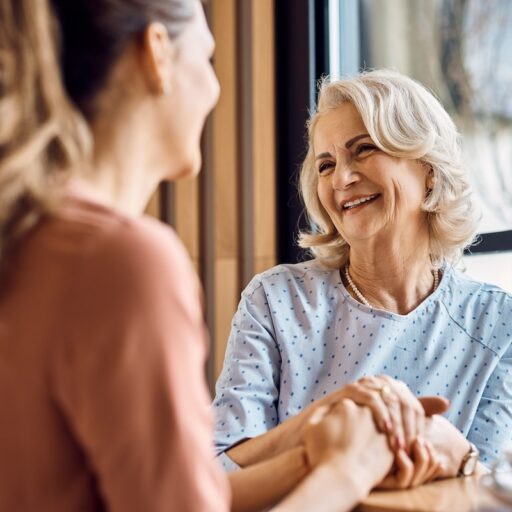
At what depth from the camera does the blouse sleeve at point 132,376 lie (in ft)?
2.71

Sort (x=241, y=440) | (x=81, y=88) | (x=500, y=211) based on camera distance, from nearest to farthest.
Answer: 1. (x=81, y=88)
2. (x=241, y=440)
3. (x=500, y=211)

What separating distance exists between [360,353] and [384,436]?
617mm

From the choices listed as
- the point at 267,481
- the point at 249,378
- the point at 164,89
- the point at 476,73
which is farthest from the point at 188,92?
the point at 476,73

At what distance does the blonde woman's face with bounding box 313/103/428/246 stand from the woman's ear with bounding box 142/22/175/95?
4.38 feet

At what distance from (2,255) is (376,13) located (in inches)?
107

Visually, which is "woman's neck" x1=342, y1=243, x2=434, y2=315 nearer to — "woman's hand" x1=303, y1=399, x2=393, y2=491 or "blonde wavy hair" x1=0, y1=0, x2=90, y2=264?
"woman's hand" x1=303, y1=399, x2=393, y2=491

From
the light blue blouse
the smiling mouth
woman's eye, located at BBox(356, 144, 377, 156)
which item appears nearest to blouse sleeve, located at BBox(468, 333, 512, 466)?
the light blue blouse

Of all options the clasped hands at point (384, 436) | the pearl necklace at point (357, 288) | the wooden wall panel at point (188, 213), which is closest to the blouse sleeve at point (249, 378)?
the pearl necklace at point (357, 288)

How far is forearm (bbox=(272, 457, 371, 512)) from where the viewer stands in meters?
1.44

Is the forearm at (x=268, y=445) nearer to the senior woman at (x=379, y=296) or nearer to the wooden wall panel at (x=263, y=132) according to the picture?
the senior woman at (x=379, y=296)

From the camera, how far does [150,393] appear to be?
839 millimetres

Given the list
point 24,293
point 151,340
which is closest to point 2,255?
point 24,293

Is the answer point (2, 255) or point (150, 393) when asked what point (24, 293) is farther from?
point (150, 393)

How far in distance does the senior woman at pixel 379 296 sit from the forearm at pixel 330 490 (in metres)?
0.54
